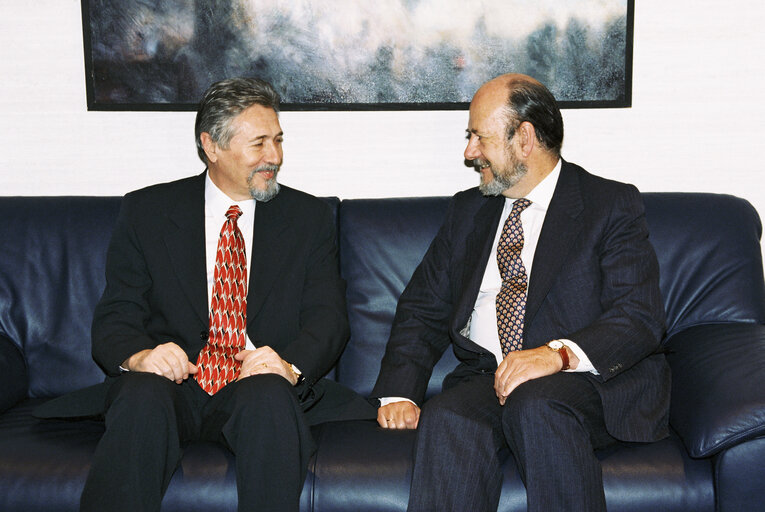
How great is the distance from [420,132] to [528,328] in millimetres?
1000

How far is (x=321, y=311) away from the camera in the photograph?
2.42 metres

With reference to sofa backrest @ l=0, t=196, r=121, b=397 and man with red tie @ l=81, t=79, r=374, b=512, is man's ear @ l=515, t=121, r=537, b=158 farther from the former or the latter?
sofa backrest @ l=0, t=196, r=121, b=397

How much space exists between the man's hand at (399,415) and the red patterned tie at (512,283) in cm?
30

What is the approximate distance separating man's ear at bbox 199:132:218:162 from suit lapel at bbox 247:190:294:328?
0.20m

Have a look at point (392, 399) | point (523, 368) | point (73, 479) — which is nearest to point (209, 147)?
point (392, 399)

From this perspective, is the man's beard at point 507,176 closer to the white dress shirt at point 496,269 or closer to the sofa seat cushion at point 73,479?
the white dress shirt at point 496,269

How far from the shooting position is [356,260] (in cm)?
269

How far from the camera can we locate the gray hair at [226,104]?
8.20 feet

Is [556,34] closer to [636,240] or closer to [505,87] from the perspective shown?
[505,87]

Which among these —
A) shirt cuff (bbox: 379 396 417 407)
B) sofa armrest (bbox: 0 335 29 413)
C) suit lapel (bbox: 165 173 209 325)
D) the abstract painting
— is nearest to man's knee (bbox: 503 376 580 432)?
shirt cuff (bbox: 379 396 417 407)

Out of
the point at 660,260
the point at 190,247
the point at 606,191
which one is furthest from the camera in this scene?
the point at 660,260

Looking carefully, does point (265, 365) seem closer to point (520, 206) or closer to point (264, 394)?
point (264, 394)

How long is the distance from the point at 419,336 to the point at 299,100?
39.2 inches

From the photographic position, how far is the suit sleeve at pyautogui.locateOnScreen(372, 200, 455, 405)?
2416 millimetres
